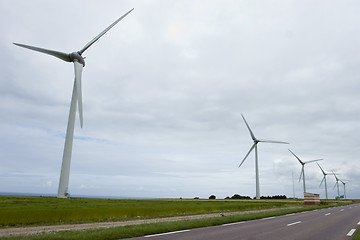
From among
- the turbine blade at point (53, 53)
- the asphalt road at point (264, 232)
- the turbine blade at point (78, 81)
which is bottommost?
the asphalt road at point (264, 232)

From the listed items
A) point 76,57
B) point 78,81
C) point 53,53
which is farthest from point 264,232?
point 53,53

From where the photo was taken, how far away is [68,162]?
131ft

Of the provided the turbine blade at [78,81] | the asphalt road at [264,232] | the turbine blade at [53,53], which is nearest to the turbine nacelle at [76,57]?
the turbine blade at [53,53]

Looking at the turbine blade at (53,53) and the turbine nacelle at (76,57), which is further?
the turbine nacelle at (76,57)

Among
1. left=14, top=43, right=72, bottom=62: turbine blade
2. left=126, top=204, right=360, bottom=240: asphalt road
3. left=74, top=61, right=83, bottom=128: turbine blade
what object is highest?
left=14, top=43, right=72, bottom=62: turbine blade

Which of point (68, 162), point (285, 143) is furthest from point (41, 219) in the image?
point (285, 143)

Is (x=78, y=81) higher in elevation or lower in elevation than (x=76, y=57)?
lower

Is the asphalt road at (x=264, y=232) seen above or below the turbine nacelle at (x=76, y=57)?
below

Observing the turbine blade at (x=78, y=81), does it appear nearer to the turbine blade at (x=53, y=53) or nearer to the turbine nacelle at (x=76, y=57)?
the turbine nacelle at (x=76, y=57)

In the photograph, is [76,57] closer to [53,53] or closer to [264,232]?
[53,53]

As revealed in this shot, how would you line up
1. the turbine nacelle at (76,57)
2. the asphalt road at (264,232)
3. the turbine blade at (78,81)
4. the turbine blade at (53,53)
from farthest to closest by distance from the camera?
the turbine nacelle at (76,57)
the turbine blade at (53,53)
the turbine blade at (78,81)
the asphalt road at (264,232)

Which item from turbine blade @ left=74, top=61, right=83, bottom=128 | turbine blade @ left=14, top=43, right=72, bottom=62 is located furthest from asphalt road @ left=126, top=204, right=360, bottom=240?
turbine blade @ left=14, top=43, right=72, bottom=62

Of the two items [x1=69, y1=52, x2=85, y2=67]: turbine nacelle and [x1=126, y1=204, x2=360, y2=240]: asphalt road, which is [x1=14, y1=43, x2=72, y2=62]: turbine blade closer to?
[x1=69, y1=52, x2=85, y2=67]: turbine nacelle

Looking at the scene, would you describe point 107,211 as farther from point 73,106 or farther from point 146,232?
point 73,106
